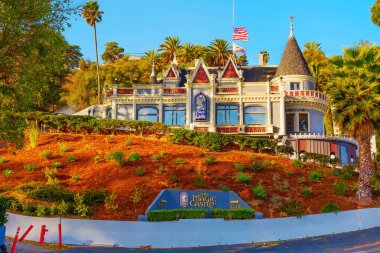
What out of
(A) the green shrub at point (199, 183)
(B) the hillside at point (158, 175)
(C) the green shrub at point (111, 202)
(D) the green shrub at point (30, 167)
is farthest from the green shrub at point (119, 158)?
(C) the green shrub at point (111, 202)

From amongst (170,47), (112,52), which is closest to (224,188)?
(170,47)

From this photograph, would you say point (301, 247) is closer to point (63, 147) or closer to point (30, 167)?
point (30, 167)

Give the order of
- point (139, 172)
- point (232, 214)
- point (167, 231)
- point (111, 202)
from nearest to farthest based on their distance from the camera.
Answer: point (167, 231) < point (232, 214) < point (111, 202) < point (139, 172)

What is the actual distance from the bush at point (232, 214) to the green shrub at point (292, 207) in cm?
276

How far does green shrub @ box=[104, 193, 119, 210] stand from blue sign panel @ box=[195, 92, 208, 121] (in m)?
24.5

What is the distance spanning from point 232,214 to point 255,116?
26.5 metres

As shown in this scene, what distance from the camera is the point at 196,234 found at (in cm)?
2455

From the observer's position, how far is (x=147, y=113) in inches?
2082

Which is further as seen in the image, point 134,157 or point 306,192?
point 134,157

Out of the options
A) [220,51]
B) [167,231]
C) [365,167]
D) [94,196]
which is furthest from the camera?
[220,51]

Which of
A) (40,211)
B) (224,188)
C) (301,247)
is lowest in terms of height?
(301,247)

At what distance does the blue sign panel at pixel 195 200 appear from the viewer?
26.7 meters

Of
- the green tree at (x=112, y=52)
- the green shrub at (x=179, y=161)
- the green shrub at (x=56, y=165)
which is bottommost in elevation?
the green shrub at (x=56, y=165)

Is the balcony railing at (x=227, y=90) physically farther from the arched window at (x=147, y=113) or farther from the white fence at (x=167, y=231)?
the white fence at (x=167, y=231)
